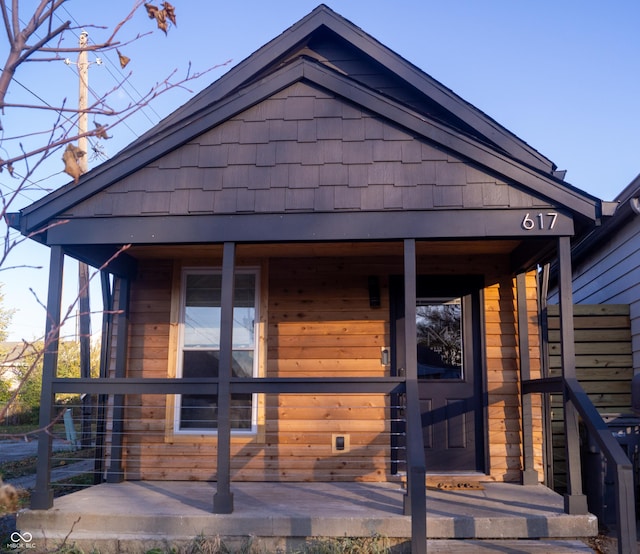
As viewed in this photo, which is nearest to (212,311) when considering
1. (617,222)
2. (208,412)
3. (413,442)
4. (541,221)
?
(208,412)

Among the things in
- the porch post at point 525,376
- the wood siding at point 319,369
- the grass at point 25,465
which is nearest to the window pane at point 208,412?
the wood siding at point 319,369

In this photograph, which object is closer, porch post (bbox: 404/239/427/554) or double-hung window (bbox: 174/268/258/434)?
porch post (bbox: 404/239/427/554)

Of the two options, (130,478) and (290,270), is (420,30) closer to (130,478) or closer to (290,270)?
(290,270)

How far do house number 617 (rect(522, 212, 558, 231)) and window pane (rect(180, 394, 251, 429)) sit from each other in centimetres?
329

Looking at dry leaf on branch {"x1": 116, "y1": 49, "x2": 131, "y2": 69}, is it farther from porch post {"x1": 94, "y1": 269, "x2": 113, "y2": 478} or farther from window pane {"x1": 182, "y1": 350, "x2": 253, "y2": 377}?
window pane {"x1": 182, "y1": 350, "x2": 253, "y2": 377}

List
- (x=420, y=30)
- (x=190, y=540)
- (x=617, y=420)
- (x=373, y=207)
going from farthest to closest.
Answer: (x=420, y=30), (x=617, y=420), (x=373, y=207), (x=190, y=540)

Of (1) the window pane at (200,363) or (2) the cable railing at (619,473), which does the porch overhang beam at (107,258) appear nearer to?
(1) the window pane at (200,363)

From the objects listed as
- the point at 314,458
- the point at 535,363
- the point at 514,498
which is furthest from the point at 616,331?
the point at 314,458

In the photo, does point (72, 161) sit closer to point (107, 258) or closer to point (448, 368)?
point (107, 258)

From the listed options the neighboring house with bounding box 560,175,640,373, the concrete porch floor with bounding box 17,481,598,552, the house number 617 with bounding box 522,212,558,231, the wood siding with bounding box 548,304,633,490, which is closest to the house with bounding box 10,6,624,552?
the house number 617 with bounding box 522,212,558,231

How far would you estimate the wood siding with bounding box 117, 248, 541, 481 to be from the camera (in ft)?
22.3

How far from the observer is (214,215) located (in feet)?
18.9

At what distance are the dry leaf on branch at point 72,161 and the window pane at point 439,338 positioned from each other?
544 centimetres

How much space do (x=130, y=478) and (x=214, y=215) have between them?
9.97ft
